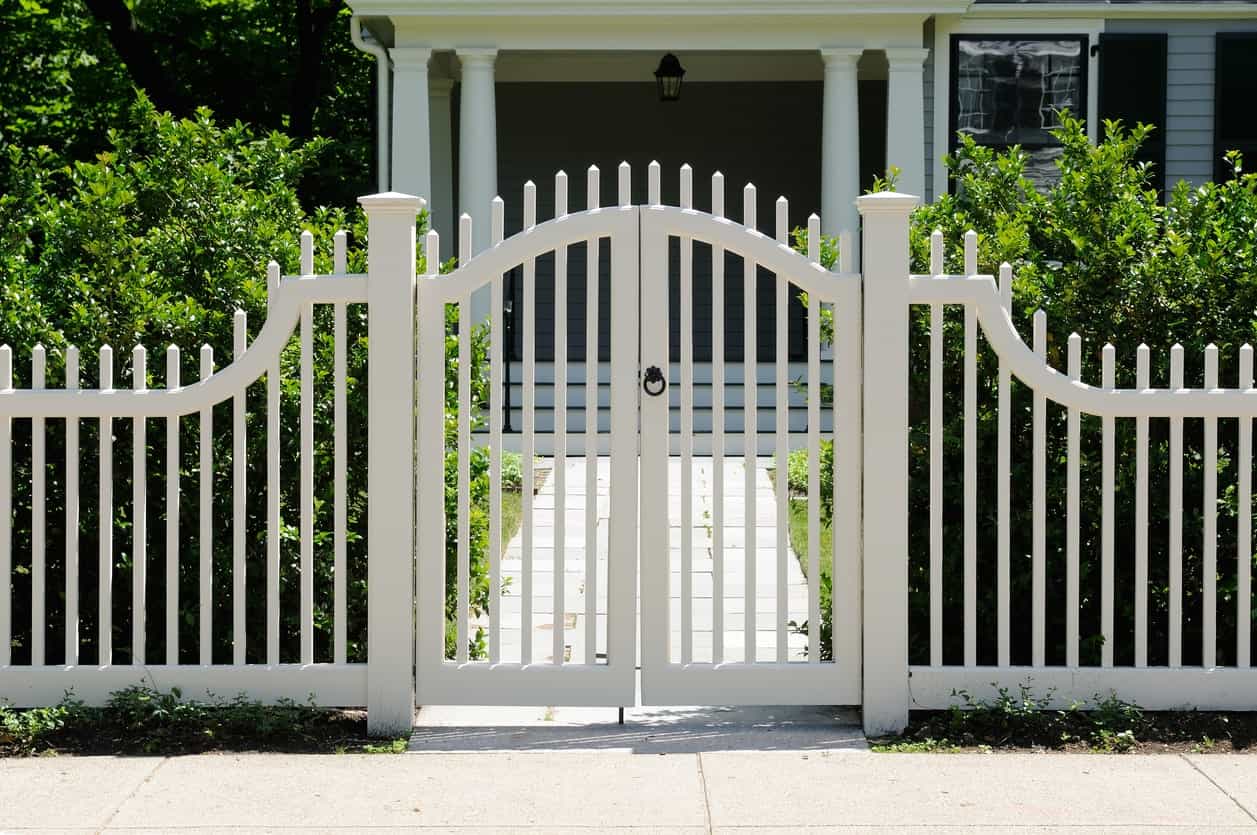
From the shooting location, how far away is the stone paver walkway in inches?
279

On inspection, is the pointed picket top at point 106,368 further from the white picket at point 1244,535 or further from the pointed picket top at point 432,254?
the white picket at point 1244,535

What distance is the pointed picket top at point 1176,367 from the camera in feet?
17.9

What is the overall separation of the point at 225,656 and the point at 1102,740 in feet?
10.6

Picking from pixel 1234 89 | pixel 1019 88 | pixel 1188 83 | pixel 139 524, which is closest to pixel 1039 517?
pixel 139 524

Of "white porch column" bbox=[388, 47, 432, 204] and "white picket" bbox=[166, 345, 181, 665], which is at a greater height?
"white porch column" bbox=[388, 47, 432, 204]

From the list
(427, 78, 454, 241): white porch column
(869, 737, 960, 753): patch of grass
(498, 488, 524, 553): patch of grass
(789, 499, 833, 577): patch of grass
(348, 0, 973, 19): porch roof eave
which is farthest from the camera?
(427, 78, 454, 241): white porch column

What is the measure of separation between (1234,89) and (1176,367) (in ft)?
32.8

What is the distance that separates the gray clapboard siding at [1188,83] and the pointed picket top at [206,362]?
11054mm

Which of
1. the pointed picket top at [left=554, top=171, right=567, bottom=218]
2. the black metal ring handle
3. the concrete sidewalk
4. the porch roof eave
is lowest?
the concrete sidewalk

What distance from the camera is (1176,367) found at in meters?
5.50

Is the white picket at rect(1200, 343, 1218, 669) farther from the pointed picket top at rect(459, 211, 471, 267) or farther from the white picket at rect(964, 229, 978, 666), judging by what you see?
the pointed picket top at rect(459, 211, 471, 267)

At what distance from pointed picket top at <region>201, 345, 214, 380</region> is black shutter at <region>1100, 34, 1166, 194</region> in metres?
10.7

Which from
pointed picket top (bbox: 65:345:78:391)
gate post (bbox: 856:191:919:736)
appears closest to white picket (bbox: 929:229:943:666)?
gate post (bbox: 856:191:919:736)

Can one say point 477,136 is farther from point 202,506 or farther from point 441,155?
point 202,506
